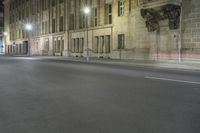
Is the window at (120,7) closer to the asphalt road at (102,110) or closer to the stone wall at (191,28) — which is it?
the stone wall at (191,28)

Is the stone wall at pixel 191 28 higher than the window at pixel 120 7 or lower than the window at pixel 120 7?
lower

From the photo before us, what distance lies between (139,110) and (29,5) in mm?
61618

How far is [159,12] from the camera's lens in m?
27.1

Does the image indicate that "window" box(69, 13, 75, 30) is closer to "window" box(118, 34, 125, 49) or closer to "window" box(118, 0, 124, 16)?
"window" box(118, 0, 124, 16)

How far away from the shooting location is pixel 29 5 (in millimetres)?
64188

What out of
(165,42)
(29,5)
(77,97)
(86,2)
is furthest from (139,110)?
(29,5)

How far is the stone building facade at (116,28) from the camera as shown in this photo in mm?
25328

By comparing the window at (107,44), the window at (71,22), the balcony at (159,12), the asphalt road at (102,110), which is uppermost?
the window at (71,22)

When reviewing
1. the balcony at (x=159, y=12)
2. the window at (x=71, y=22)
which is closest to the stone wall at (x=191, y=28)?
the balcony at (x=159, y=12)

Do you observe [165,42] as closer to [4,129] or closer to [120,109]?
[120,109]

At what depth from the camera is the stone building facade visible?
25.3 metres

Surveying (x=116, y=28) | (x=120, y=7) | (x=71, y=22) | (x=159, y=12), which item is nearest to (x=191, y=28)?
(x=159, y=12)

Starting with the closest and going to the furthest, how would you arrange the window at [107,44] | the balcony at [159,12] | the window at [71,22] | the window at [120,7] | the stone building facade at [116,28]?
the stone building facade at [116,28]
the balcony at [159,12]
the window at [120,7]
the window at [107,44]
the window at [71,22]

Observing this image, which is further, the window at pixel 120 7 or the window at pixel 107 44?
the window at pixel 107 44
